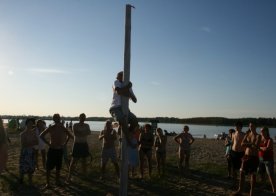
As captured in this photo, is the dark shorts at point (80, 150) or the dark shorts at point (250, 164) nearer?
the dark shorts at point (250, 164)

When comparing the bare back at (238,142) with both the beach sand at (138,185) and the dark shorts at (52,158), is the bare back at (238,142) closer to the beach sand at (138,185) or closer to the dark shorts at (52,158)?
the beach sand at (138,185)

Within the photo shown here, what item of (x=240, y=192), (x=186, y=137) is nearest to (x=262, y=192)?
(x=240, y=192)

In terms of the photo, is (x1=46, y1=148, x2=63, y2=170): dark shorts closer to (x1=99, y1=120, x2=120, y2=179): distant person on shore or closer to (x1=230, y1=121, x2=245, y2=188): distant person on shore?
(x1=99, y1=120, x2=120, y2=179): distant person on shore

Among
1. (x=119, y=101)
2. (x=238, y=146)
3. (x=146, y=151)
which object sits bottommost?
(x=146, y=151)

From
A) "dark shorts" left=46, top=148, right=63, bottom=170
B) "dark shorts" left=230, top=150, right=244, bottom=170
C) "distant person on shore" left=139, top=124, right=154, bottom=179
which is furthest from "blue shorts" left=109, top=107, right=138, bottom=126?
"distant person on shore" left=139, top=124, right=154, bottom=179

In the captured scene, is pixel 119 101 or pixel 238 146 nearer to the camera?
pixel 119 101

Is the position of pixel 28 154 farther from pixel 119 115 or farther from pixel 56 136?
pixel 119 115

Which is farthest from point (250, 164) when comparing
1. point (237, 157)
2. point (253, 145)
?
point (237, 157)

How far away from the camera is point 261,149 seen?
389 inches

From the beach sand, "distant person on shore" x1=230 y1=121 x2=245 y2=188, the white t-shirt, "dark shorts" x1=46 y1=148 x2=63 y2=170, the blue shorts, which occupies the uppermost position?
the white t-shirt

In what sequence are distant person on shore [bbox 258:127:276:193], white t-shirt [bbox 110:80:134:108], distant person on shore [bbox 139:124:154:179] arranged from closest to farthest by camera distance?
white t-shirt [bbox 110:80:134:108] → distant person on shore [bbox 258:127:276:193] → distant person on shore [bbox 139:124:154:179]

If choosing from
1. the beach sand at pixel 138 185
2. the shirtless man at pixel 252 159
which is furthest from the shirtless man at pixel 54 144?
the shirtless man at pixel 252 159

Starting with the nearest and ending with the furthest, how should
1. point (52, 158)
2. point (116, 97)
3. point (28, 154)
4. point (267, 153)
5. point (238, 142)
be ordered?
point (116, 97), point (267, 153), point (52, 158), point (238, 142), point (28, 154)

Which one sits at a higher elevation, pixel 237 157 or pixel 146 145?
pixel 146 145
